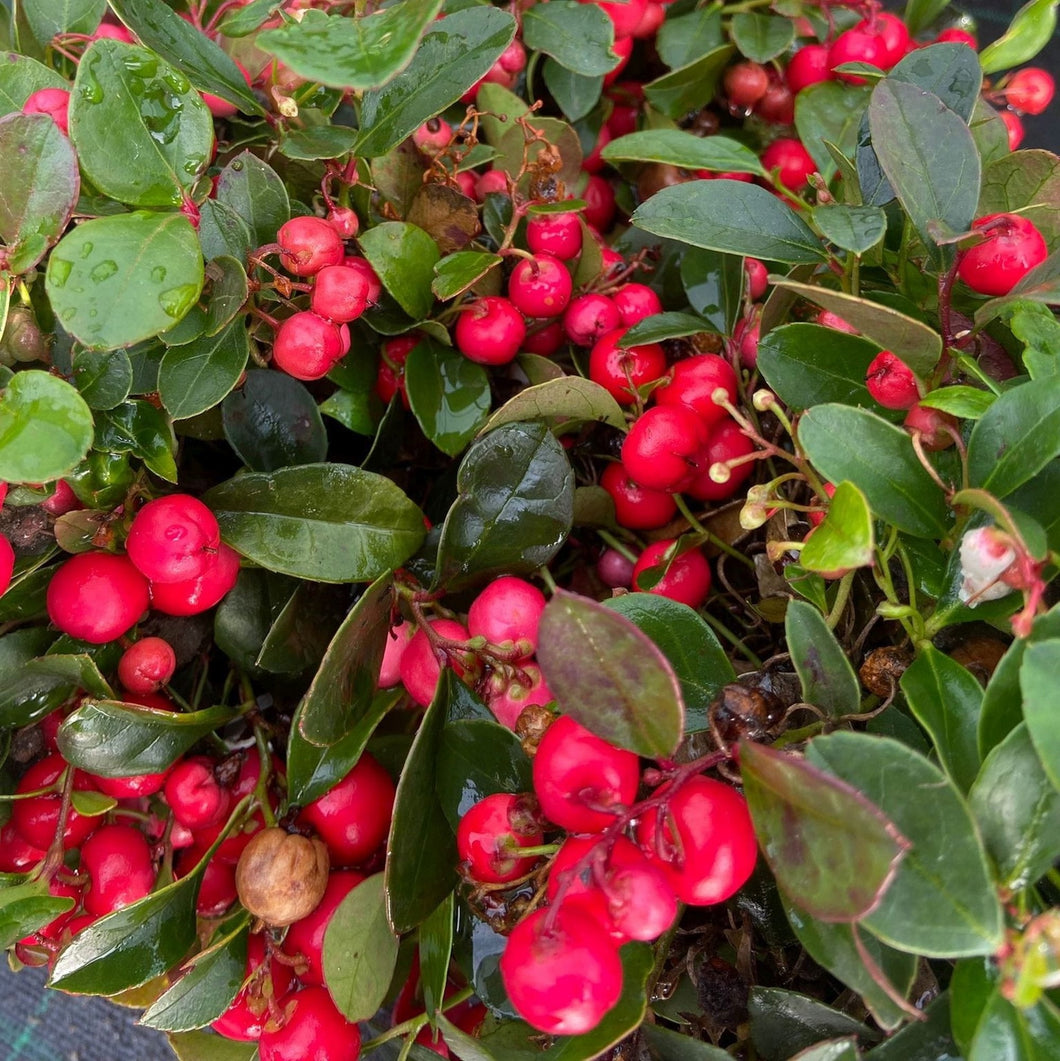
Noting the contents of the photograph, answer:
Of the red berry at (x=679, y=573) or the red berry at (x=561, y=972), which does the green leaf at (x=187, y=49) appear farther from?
the red berry at (x=561, y=972)

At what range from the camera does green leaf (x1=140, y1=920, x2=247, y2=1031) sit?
59 centimetres

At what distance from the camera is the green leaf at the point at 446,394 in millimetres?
675

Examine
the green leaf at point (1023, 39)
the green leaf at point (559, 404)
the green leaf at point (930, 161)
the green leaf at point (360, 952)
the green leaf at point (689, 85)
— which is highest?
the green leaf at point (1023, 39)

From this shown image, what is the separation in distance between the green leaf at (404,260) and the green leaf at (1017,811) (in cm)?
47

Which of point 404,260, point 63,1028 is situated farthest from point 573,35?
point 63,1028

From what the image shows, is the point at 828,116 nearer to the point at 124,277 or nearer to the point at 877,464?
the point at 877,464

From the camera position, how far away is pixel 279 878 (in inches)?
23.8

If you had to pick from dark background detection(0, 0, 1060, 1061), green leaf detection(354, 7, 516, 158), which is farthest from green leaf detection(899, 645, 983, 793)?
dark background detection(0, 0, 1060, 1061)

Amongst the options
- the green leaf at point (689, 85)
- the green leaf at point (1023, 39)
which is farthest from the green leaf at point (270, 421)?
the green leaf at point (1023, 39)

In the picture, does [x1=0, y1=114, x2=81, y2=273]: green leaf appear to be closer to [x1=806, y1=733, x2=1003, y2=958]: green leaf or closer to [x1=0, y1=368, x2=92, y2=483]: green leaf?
[x1=0, y1=368, x2=92, y2=483]: green leaf

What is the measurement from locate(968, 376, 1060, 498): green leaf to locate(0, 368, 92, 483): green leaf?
46 cm

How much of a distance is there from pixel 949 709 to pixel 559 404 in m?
0.31

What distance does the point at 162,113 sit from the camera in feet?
1.81

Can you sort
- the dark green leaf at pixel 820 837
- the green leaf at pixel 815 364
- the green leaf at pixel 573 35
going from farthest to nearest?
the green leaf at pixel 573 35, the green leaf at pixel 815 364, the dark green leaf at pixel 820 837
